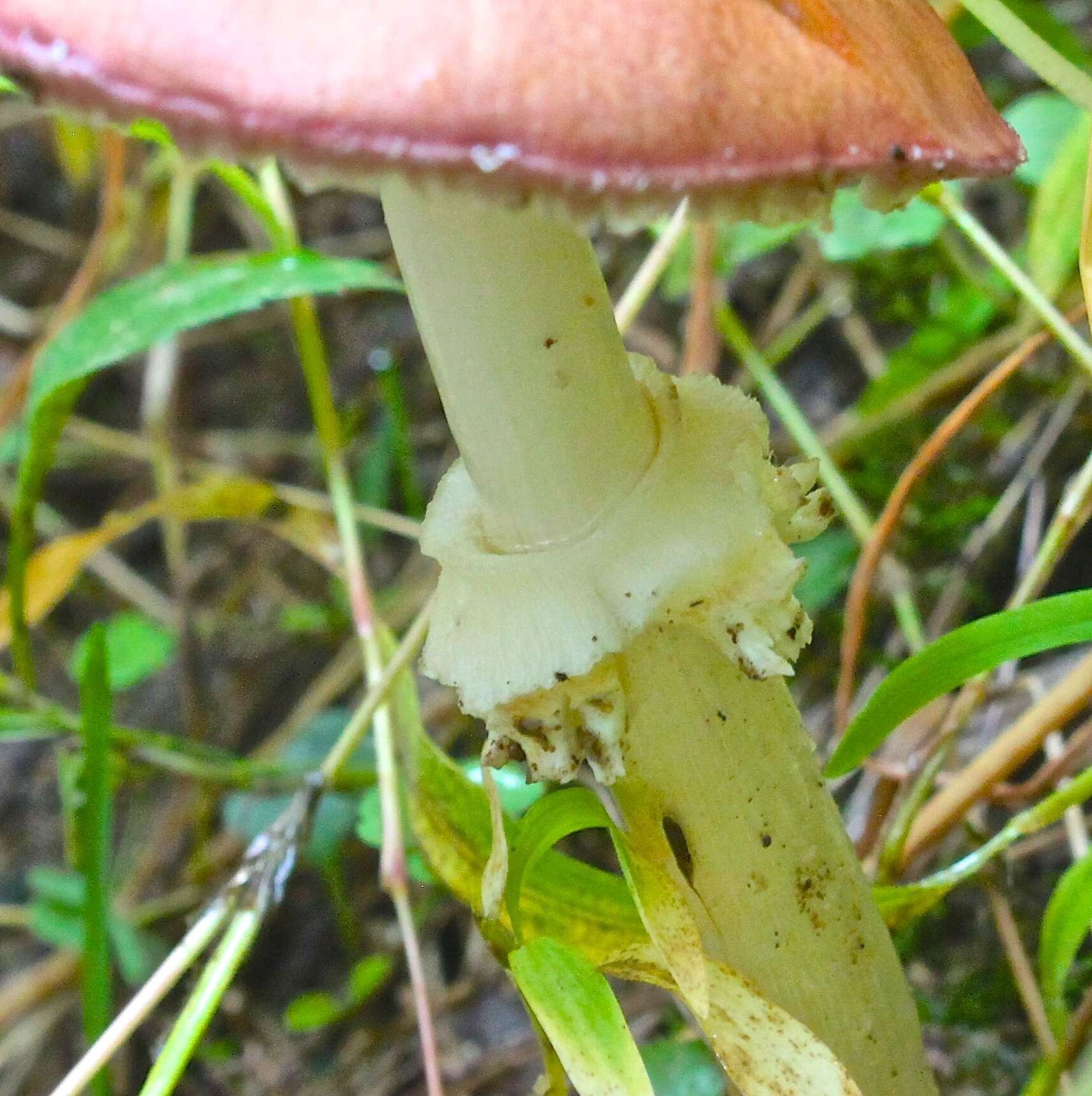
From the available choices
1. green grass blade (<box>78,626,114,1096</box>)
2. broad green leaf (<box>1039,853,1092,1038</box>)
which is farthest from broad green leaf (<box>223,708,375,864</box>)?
broad green leaf (<box>1039,853,1092,1038</box>)

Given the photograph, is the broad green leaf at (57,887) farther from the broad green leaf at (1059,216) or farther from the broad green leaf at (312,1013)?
the broad green leaf at (1059,216)

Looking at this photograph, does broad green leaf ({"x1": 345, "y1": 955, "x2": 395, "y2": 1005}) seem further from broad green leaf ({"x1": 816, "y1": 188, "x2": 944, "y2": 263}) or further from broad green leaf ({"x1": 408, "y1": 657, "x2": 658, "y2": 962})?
broad green leaf ({"x1": 816, "y1": 188, "x2": 944, "y2": 263})

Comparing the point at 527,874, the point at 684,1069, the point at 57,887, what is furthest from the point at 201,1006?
the point at 57,887

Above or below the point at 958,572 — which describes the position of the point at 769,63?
below

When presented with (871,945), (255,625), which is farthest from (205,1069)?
(871,945)

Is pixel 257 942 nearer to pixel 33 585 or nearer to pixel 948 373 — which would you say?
pixel 33 585

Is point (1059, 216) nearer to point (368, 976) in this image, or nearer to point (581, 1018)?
point (581, 1018)
